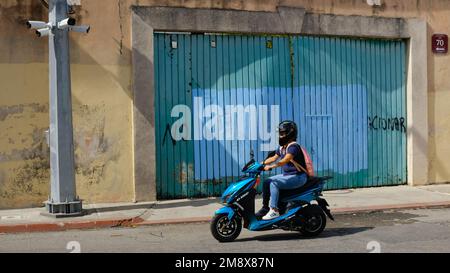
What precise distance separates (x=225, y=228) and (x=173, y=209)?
331 centimetres

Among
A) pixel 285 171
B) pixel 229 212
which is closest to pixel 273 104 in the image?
pixel 285 171

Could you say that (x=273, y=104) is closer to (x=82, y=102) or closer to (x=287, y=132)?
(x=82, y=102)

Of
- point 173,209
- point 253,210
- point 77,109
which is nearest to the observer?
point 253,210

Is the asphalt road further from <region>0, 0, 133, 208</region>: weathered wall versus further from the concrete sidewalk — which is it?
<region>0, 0, 133, 208</region>: weathered wall

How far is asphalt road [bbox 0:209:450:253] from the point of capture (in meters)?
8.16

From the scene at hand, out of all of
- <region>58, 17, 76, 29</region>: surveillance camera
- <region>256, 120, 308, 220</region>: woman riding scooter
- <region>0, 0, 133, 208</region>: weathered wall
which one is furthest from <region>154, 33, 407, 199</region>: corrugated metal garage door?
<region>256, 120, 308, 220</region>: woman riding scooter

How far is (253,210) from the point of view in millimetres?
8570

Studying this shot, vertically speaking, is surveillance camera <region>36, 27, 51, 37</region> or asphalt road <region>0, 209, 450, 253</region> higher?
surveillance camera <region>36, 27, 51, 37</region>

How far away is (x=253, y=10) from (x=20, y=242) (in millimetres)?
6800

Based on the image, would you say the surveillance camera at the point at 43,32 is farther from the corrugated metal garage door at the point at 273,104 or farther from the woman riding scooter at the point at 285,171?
the woman riding scooter at the point at 285,171

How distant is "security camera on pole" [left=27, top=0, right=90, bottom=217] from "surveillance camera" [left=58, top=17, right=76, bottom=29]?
14 cm

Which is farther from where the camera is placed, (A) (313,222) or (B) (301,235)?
(B) (301,235)
